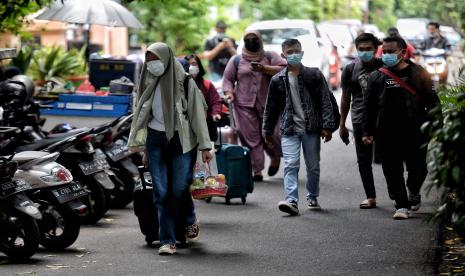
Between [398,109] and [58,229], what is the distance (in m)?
3.94

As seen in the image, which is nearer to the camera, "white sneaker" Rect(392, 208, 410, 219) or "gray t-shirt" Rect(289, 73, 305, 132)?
"white sneaker" Rect(392, 208, 410, 219)

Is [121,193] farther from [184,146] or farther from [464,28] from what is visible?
[464,28]

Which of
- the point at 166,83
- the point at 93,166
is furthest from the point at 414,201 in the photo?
the point at 166,83

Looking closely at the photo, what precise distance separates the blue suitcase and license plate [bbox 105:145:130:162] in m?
1.12

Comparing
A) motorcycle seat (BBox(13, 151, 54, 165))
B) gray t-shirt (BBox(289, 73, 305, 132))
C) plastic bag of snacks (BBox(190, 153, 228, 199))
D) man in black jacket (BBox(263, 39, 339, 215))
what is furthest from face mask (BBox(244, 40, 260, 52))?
motorcycle seat (BBox(13, 151, 54, 165))

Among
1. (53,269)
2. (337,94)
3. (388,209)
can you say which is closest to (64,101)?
(388,209)

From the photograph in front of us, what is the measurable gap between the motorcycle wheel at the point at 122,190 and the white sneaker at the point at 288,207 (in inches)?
80.3

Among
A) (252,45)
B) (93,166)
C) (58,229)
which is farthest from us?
(252,45)

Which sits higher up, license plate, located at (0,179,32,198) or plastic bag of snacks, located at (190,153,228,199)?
license plate, located at (0,179,32,198)

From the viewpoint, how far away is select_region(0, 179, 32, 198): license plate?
1051cm

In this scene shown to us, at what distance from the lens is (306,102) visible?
1339cm

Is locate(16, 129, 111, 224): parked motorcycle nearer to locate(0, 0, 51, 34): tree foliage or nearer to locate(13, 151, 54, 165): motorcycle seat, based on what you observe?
locate(13, 151, 54, 165): motorcycle seat

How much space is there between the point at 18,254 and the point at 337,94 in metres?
25.1

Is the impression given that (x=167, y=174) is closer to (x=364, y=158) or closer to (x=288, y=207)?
(x=288, y=207)
